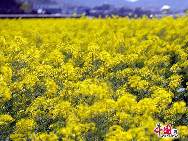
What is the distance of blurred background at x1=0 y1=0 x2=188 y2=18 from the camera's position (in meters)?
35.7

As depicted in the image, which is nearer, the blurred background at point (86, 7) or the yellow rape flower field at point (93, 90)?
the yellow rape flower field at point (93, 90)

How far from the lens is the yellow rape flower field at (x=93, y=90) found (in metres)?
6.22

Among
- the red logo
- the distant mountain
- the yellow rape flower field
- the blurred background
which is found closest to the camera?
the red logo

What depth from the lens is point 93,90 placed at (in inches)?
259

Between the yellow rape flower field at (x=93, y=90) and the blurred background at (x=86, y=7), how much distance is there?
22.9 m

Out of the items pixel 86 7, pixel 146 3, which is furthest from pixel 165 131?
pixel 86 7

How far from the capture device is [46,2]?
175ft

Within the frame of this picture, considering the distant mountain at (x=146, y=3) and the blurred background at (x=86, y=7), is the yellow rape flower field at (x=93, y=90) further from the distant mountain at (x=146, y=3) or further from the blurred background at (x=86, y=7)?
the distant mountain at (x=146, y=3)

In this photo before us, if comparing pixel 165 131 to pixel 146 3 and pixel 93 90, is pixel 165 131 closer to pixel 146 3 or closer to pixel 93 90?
pixel 93 90

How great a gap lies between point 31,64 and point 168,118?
8.03ft

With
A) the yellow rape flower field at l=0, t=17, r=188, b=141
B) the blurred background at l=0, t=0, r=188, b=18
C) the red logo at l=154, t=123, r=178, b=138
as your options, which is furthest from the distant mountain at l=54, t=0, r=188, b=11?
the red logo at l=154, t=123, r=178, b=138

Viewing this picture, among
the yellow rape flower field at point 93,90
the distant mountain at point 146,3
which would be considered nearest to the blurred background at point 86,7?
the distant mountain at point 146,3

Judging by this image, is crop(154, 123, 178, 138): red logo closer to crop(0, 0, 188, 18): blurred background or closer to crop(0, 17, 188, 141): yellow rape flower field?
crop(0, 17, 188, 141): yellow rape flower field

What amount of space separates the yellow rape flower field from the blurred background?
22.9m
